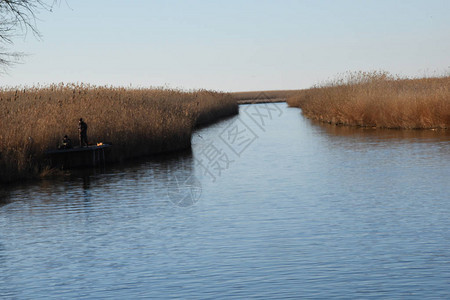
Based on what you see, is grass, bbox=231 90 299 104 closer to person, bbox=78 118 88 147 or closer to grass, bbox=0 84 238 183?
grass, bbox=0 84 238 183

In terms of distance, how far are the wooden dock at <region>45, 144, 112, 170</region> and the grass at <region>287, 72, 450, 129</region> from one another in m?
15.3

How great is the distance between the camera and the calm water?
788 centimetres

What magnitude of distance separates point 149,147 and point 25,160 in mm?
6154

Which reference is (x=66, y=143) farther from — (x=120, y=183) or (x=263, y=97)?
(x=263, y=97)

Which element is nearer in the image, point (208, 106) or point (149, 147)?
point (149, 147)

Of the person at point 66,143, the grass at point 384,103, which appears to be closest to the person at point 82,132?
the person at point 66,143

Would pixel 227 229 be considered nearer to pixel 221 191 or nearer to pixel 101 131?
pixel 221 191

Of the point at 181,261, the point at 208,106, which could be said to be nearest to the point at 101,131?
the point at 181,261

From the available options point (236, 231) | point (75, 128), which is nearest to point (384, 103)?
point (75, 128)

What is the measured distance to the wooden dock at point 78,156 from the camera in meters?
20.3

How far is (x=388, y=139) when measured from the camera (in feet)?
88.8

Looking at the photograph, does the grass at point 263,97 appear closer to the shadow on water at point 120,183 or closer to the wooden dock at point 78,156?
the wooden dock at point 78,156

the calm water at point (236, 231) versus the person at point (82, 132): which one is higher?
the person at point (82, 132)

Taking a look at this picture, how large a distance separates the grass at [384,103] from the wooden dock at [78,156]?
50.2ft
